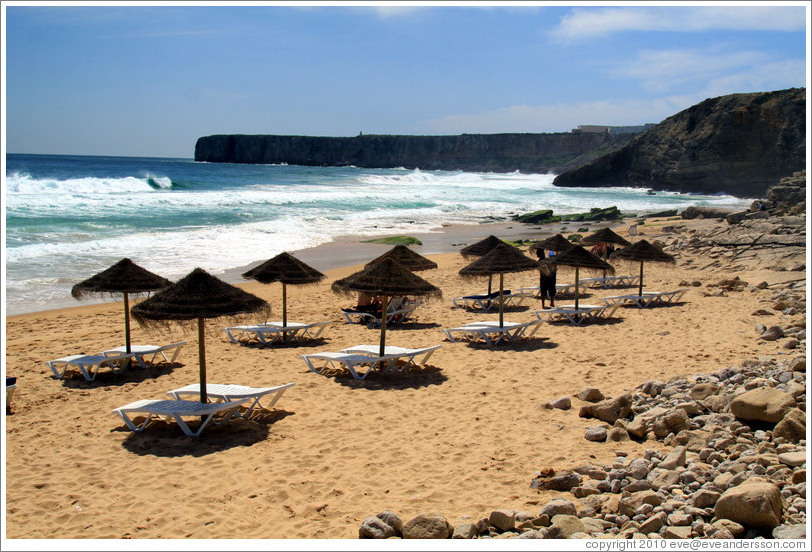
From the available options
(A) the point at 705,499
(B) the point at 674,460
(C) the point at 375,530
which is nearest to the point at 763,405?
(B) the point at 674,460

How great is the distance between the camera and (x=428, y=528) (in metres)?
4.59

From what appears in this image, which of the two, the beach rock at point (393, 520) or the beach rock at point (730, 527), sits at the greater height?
the beach rock at point (730, 527)

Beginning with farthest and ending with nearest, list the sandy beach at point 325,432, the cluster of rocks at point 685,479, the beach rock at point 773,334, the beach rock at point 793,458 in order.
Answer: the beach rock at point 773,334 < the sandy beach at point 325,432 < the beach rock at point 793,458 < the cluster of rocks at point 685,479

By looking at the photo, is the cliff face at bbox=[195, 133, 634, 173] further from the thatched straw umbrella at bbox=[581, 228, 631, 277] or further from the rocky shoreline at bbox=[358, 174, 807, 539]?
the rocky shoreline at bbox=[358, 174, 807, 539]

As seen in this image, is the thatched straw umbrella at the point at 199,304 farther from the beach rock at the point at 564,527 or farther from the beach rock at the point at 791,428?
the beach rock at the point at 791,428

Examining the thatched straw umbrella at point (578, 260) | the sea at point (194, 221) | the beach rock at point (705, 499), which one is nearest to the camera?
the beach rock at point (705, 499)

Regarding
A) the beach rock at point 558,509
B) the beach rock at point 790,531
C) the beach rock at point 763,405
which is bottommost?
the beach rock at point 558,509

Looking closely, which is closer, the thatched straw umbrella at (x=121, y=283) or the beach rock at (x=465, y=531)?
the beach rock at (x=465, y=531)

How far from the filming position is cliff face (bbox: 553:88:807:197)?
56.3m

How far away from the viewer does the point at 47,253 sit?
20234 mm

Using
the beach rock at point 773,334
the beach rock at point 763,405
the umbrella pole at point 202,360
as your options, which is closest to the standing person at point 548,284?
the beach rock at point 773,334

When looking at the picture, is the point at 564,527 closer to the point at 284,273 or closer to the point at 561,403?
the point at 561,403

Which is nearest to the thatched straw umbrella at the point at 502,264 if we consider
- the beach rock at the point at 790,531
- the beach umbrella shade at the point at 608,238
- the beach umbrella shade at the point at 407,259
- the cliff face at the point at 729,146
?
the beach umbrella shade at the point at 407,259

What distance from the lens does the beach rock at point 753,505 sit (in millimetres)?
4156
